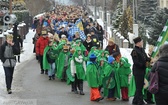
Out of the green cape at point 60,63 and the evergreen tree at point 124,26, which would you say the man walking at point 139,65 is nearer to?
the green cape at point 60,63

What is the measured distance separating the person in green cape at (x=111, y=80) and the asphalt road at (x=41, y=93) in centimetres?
21

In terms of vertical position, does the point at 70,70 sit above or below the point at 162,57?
below

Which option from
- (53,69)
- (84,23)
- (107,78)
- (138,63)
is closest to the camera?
(138,63)

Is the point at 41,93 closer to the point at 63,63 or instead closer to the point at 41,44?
the point at 63,63

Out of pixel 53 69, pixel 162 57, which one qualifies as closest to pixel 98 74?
pixel 53 69

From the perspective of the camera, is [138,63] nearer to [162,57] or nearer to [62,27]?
[162,57]

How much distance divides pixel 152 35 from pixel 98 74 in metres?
22.2

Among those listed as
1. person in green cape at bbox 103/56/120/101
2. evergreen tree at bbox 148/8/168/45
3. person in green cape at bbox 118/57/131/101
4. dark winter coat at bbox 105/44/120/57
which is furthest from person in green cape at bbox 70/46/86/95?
evergreen tree at bbox 148/8/168/45

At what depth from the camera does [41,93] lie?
14.2m

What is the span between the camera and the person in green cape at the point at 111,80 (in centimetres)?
1279

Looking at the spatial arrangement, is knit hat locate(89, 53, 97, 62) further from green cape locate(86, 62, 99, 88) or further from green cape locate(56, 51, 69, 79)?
green cape locate(56, 51, 69, 79)

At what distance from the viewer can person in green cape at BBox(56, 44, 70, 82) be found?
15.6 meters

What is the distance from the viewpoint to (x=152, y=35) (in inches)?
1367

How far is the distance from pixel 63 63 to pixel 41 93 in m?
1.90
